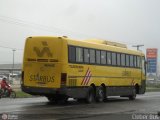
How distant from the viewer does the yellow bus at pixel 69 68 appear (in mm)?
24062

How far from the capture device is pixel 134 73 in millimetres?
33062

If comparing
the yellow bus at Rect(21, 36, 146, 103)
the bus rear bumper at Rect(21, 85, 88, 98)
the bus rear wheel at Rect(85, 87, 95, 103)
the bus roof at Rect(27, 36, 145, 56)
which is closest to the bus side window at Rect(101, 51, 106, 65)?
the yellow bus at Rect(21, 36, 146, 103)

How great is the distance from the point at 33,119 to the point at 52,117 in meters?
1.12

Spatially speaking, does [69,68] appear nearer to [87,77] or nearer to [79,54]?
[79,54]

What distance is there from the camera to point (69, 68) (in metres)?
24.4

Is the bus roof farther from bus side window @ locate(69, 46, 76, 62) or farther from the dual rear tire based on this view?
the dual rear tire

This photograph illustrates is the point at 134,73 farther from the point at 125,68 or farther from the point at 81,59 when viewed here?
the point at 81,59

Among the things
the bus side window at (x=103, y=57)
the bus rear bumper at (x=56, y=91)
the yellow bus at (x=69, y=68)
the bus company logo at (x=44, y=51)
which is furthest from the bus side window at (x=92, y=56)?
the bus company logo at (x=44, y=51)

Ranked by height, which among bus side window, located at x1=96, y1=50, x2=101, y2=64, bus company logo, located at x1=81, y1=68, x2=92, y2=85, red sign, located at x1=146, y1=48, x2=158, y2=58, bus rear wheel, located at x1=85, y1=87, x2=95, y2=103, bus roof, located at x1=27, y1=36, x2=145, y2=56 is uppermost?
red sign, located at x1=146, y1=48, x2=158, y2=58

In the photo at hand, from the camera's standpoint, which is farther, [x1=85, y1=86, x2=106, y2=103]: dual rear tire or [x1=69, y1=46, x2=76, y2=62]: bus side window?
[x1=85, y1=86, x2=106, y2=103]: dual rear tire

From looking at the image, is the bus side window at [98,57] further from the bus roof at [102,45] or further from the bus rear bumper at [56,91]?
the bus rear bumper at [56,91]

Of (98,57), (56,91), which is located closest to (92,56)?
→ (98,57)

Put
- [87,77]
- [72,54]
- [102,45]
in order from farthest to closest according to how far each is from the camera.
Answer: [102,45]
[87,77]
[72,54]

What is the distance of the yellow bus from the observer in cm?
2406
